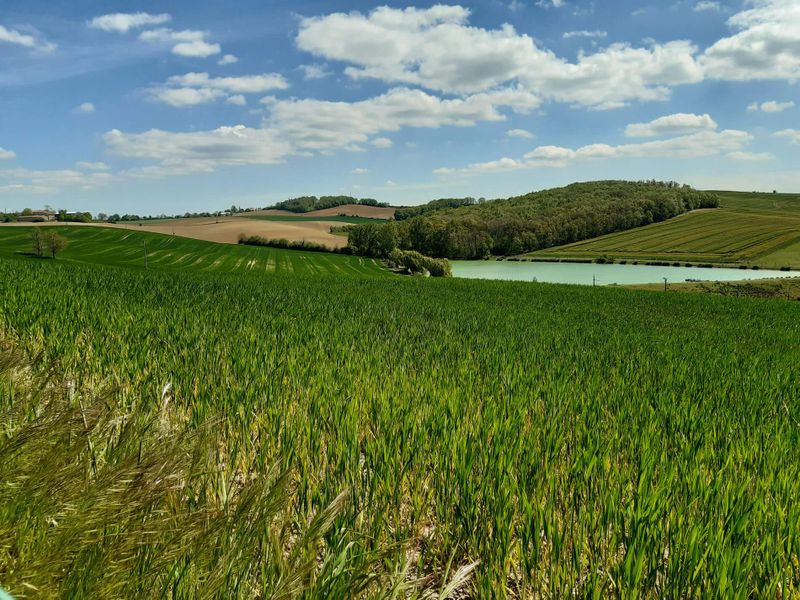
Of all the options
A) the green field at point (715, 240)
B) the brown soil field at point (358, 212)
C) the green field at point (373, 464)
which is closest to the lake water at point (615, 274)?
the green field at point (715, 240)

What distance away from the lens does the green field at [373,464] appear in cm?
192

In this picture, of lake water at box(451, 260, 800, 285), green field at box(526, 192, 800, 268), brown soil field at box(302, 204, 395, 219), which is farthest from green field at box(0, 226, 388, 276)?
Result: brown soil field at box(302, 204, 395, 219)

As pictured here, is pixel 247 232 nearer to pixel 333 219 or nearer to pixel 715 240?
pixel 333 219

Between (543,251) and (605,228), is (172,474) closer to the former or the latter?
(543,251)

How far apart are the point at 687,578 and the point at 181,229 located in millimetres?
133530

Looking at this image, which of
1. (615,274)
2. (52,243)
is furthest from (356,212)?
(615,274)

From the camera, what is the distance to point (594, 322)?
13953mm

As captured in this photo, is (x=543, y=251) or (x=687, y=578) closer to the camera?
(x=687, y=578)

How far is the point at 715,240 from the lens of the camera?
4304 inches

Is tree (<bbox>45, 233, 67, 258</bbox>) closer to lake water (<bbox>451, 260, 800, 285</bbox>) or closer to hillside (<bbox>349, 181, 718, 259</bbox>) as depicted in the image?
hillside (<bbox>349, 181, 718, 259</bbox>)

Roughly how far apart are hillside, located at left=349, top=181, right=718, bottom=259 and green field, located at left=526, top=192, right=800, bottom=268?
5336 millimetres

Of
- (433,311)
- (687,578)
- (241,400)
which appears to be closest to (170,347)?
(241,400)

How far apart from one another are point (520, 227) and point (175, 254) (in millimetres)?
90416

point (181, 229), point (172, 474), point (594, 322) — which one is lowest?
point (594, 322)
